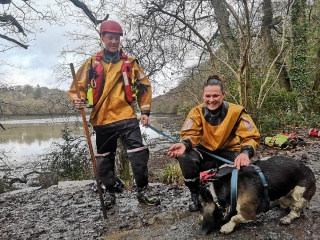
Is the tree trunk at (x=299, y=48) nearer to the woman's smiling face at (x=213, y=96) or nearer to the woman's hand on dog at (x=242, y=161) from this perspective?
the woman's smiling face at (x=213, y=96)

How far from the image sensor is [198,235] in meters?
2.25

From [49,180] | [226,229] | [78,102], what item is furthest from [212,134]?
[49,180]

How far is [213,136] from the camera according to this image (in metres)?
2.74

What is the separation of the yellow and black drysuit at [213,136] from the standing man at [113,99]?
74 centimetres

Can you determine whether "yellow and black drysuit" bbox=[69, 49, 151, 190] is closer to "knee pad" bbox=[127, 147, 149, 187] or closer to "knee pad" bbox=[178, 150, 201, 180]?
"knee pad" bbox=[127, 147, 149, 187]

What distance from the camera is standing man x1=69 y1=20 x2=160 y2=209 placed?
313 centimetres

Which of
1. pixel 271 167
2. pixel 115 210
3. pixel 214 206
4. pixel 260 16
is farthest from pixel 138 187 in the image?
pixel 260 16

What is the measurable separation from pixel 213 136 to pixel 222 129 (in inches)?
6.4

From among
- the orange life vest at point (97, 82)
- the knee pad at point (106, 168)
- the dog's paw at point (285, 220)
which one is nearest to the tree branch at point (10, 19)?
the orange life vest at point (97, 82)

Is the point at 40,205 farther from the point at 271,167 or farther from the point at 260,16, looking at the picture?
the point at 260,16

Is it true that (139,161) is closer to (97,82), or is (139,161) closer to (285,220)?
(97,82)

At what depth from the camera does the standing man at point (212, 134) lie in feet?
8.41

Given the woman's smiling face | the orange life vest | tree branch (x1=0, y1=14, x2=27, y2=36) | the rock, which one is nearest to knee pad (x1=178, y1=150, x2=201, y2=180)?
the woman's smiling face

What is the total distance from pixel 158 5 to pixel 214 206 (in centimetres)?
621
